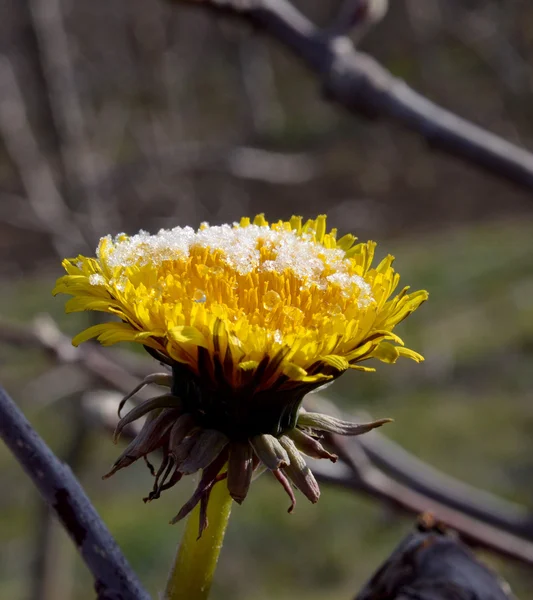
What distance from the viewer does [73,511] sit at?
607 mm

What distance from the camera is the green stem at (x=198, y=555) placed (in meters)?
0.67

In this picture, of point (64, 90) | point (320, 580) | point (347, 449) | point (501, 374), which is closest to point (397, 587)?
point (347, 449)

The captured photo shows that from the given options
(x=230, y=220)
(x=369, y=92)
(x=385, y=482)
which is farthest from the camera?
(x=230, y=220)

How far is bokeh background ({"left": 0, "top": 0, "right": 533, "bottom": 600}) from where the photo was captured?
8.00 ft

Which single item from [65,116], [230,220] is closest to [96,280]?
[65,116]

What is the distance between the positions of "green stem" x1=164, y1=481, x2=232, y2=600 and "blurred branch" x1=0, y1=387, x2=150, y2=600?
72 millimetres

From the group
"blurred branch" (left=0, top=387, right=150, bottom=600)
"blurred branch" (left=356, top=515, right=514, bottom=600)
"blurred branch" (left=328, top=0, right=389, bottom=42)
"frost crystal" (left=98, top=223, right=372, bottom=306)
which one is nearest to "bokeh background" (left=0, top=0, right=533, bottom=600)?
"blurred branch" (left=328, top=0, right=389, bottom=42)

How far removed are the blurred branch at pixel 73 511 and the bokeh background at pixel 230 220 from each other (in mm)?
774

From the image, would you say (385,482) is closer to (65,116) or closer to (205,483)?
(205,483)

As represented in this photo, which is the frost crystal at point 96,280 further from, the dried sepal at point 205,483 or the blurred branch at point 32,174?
the blurred branch at point 32,174

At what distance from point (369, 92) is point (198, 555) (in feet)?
2.34

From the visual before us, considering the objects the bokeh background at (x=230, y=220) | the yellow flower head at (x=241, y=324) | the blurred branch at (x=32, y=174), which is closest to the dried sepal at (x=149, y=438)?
the yellow flower head at (x=241, y=324)

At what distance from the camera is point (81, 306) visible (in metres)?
0.63

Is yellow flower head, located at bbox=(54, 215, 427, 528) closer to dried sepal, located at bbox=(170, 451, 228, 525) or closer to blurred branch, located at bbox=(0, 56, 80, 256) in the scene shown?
dried sepal, located at bbox=(170, 451, 228, 525)
